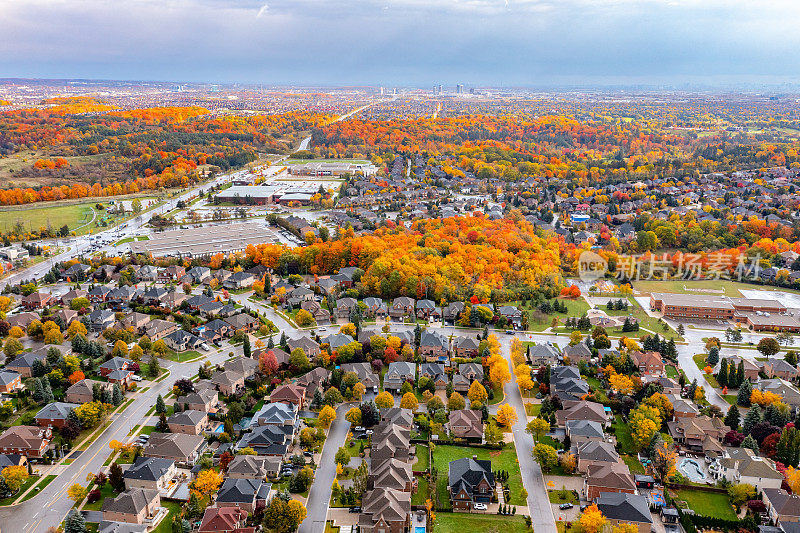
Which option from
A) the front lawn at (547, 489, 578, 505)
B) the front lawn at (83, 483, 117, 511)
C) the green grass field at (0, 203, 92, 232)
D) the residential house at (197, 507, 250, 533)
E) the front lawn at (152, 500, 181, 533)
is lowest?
the front lawn at (547, 489, 578, 505)

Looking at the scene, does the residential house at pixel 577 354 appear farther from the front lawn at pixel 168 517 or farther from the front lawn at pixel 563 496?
the front lawn at pixel 168 517

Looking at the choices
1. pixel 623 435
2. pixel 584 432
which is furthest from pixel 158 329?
pixel 623 435

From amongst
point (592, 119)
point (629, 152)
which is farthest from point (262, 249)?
point (592, 119)

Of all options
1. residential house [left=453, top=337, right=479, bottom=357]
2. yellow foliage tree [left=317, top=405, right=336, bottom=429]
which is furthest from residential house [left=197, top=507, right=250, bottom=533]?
residential house [left=453, top=337, right=479, bottom=357]

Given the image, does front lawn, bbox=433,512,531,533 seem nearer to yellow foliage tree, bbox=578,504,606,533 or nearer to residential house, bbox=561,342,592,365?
yellow foliage tree, bbox=578,504,606,533

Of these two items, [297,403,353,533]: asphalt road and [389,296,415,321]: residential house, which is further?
[389,296,415,321]: residential house

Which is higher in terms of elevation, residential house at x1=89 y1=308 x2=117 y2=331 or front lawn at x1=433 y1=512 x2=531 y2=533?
residential house at x1=89 y1=308 x2=117 y2=331

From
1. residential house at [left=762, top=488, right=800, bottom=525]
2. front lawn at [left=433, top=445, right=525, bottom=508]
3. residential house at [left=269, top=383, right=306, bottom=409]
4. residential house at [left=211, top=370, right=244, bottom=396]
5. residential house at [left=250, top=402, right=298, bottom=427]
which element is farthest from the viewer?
residential house at [left=211, top=370, right=244, bottom=396]
